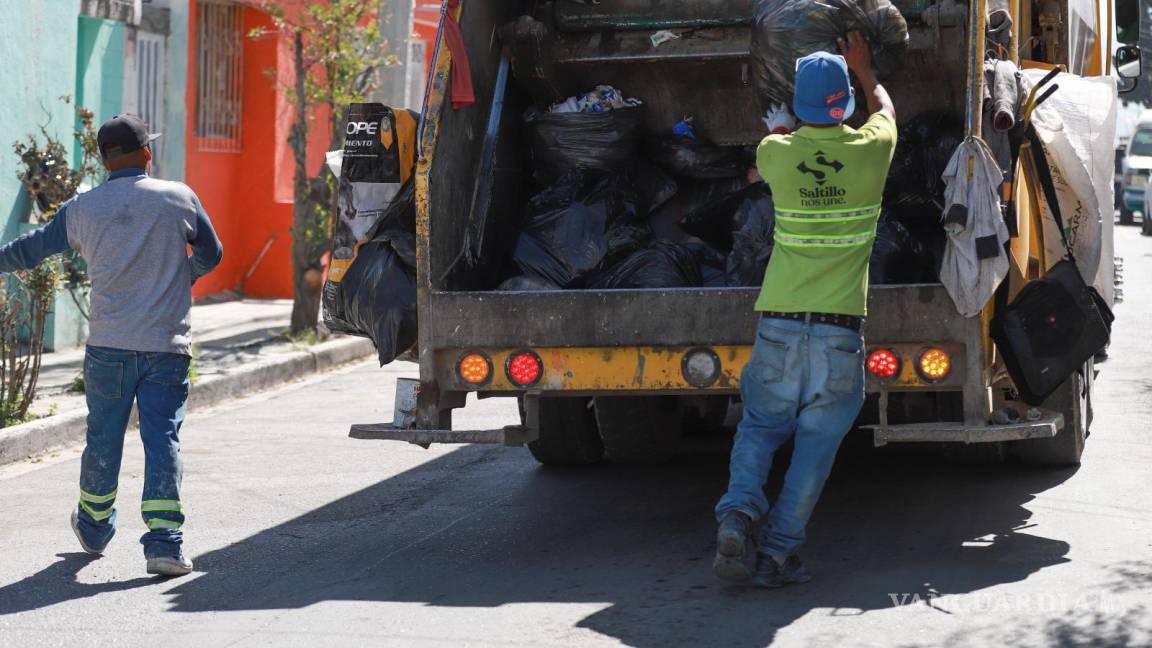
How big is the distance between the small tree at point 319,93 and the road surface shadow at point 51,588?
6.44m

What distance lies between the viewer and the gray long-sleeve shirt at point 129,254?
17.7 feet

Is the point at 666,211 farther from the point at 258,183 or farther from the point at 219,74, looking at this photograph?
the point at 258,183

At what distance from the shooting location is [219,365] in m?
10.4

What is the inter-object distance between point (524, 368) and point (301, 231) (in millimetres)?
6762

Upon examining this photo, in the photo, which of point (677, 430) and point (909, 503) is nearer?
point (909, 503)

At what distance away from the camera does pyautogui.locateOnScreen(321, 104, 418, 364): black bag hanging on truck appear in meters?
5.75

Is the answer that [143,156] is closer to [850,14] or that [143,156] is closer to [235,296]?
[850,14]

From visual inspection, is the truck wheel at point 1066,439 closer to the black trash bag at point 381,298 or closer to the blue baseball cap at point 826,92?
the blue baseball cap at point 826,92

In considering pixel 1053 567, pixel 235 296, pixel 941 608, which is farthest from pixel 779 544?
pixel 235 296

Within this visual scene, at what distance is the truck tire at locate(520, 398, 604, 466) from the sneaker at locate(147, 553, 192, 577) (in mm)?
1954

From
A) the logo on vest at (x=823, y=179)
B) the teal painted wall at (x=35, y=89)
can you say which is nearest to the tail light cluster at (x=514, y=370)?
the logo on vest at (x=823, y=179)

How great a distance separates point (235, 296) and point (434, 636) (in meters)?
10.4

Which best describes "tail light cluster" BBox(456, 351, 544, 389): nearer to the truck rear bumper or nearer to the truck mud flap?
the truck mud flap

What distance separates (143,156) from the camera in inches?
220
